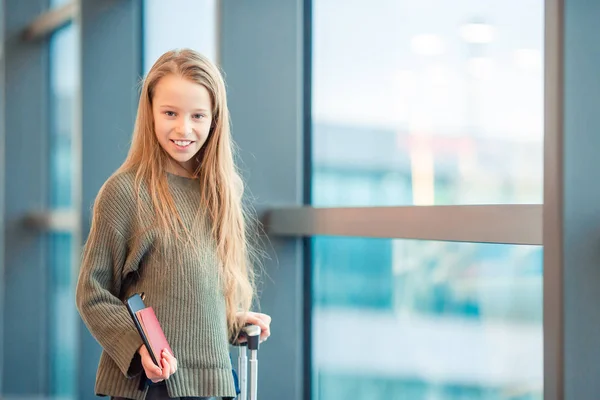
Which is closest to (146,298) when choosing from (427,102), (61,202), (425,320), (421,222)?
(421,222)

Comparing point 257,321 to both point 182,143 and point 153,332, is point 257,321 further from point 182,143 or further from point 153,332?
point 182,143

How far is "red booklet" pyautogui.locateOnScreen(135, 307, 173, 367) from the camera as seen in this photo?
61.0 inches

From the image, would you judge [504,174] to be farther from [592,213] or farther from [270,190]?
[270,190]

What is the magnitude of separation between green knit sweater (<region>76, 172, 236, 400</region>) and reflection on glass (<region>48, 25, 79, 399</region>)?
8.58 ft

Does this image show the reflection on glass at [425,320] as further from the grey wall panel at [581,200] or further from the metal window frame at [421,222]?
the grey wall panel at [581,200]

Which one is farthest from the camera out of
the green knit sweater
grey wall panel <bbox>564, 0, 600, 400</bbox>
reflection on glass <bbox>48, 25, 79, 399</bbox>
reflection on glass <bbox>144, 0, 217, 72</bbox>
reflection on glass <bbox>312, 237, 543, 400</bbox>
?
reflection on glass <bbox>48, 25, 79, 399</bbox>

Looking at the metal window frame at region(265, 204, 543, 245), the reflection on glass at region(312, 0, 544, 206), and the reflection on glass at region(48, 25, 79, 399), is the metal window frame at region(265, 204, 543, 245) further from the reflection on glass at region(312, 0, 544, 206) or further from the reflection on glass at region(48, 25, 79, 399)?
the reflection on glass at region(48, 25, 79, 399)

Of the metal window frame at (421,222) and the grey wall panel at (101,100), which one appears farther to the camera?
the grey wall panel at (101,100)

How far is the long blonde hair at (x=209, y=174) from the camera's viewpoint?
1741mm

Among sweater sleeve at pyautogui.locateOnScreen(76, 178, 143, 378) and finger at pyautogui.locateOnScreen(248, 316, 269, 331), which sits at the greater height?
sweater sleeve at pyautogui.locateOnScreen(76, 178, 143, 378)

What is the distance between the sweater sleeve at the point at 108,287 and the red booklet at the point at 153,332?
0.04 m

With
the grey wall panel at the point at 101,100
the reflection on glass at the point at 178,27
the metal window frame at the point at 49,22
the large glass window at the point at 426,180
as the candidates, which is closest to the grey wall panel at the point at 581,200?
the large glass window at the point at 426,180

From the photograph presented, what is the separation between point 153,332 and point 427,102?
A: 91 cm

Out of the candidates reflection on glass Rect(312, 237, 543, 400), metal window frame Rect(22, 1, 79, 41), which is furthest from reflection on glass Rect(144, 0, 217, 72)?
reflection on glass Rect(312, 237, 543, 400)
